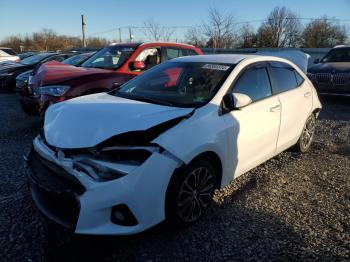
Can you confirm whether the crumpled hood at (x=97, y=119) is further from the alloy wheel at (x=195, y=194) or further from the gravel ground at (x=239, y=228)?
the gravel ground at (x=239, y=228)

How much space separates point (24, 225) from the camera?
3377 millimetres

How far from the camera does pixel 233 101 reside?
3.61 metres

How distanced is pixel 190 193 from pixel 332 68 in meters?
8.51

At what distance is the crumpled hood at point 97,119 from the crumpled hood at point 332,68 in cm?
806

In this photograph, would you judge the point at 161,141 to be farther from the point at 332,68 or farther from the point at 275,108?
the point at 332,68

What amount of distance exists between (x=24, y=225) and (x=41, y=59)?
12250 millimetres

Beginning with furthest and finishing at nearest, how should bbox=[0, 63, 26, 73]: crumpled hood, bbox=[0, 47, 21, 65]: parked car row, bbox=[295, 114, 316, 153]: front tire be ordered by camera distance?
bbox=[0, 47, 21, 65]: parked car row → bbox=[0, 63, 26, 73]: crumpled hood → bbox=[295, 114, 316, 153]: front tire

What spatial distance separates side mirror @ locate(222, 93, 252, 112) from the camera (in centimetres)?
361

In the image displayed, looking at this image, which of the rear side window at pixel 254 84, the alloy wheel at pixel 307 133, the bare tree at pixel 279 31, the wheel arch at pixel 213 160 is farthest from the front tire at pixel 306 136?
the bare tree at pixel 279 31

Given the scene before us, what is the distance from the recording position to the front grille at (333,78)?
31.9 feet

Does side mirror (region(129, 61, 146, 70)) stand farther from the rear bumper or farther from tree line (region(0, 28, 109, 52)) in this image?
tree line (region(0, 28, 109, 52))

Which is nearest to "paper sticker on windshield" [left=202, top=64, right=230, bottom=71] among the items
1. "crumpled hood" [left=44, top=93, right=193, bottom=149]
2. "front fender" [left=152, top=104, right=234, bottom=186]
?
"front fender" [left=152, top=104, right=234, bottom=186]

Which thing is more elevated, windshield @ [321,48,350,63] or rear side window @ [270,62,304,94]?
windshield @ [321,48,350,63]

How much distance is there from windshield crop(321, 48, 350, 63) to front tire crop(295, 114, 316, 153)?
654 cm
